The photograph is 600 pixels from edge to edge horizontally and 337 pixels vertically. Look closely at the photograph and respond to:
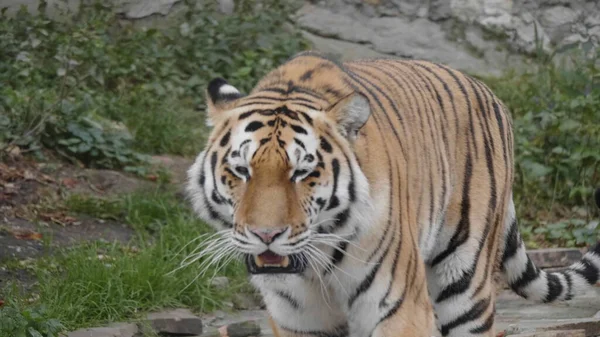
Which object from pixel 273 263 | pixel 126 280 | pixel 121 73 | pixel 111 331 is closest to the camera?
pixel 273 263

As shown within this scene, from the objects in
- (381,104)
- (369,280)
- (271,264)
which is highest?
(381,104)

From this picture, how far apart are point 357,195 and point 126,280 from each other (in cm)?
224

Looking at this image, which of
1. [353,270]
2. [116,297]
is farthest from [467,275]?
[116,297]

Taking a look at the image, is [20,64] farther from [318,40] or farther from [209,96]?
[209,96]

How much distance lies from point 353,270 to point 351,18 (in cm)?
702

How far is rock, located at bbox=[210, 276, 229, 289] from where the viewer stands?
246 inches

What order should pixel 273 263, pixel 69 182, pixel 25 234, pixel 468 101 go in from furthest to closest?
pixel 69 182
pixel 25 234
pixel 468 101
pixel 273 263

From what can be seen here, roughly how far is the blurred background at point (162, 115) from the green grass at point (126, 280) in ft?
0.03

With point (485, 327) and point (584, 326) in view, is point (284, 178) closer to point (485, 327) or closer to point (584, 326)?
point (485, 327)

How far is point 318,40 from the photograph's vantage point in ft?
34.3

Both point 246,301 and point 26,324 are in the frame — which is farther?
point 246,301

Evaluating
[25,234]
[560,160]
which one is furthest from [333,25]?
[25,234]

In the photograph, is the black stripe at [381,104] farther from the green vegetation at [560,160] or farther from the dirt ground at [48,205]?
the green vegetation at [560,160]

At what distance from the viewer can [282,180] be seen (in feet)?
12.2
